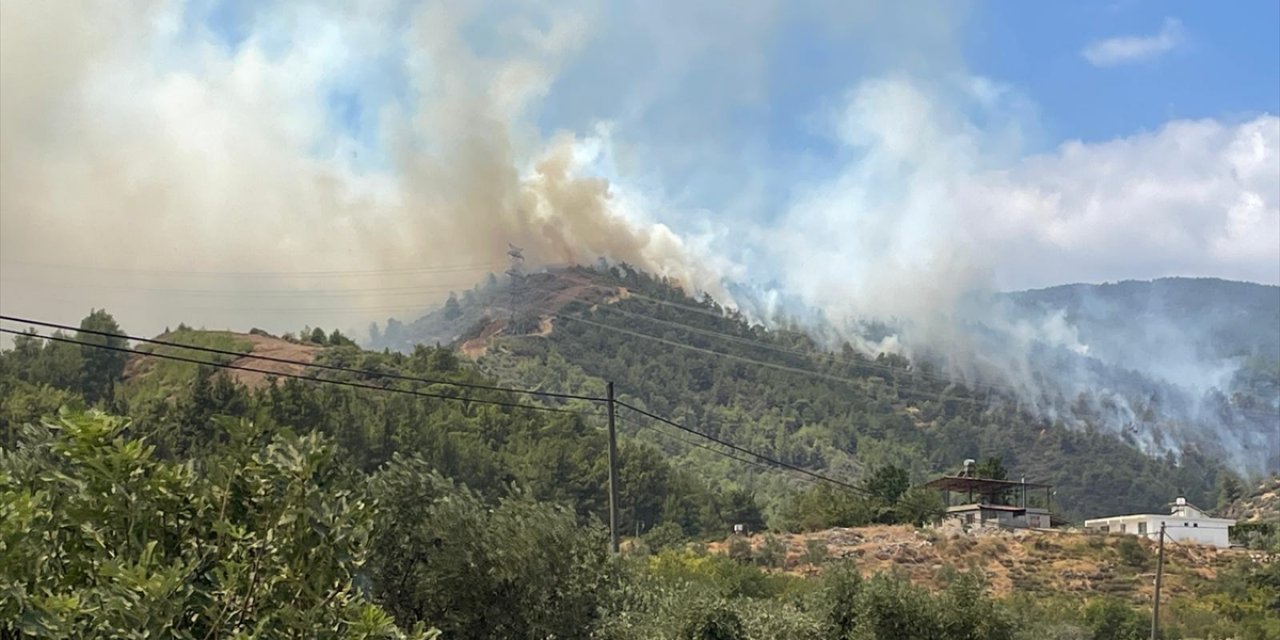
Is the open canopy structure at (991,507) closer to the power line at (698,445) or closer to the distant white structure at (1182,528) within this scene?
the distant white structure at (1182,528)

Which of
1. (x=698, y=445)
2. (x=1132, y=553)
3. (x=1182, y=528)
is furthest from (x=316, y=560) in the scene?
(x=698, y=445)

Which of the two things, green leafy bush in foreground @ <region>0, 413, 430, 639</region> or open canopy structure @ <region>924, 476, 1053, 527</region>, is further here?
open canopy structure @ <region>924, 476, 1053, 527</region>

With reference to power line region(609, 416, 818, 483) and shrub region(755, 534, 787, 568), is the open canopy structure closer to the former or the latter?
shrub region(755, 534, 787, 568)

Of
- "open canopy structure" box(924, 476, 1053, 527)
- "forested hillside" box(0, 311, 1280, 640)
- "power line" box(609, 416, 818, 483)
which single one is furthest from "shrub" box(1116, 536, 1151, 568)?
"power line" box(609, 416, 818, 483)

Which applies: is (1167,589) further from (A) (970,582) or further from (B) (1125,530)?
(A) (970,582)

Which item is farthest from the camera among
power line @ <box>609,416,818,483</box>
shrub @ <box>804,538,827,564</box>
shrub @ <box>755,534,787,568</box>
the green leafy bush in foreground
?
power line @ <box>609,416,818,483</box>

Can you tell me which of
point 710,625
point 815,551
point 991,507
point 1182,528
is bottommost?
point 815,551

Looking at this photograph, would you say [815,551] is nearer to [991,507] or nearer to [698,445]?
[991,507]

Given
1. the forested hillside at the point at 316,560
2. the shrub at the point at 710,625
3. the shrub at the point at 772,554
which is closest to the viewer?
the forested hillside at the point at 316,560

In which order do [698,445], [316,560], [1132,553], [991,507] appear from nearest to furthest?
[316,560] → [1132,553] → [991,507] → [698,445]

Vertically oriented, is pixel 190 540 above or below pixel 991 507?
above

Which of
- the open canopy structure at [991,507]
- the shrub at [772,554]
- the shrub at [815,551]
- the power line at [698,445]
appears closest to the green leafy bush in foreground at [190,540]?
the shrub at [815,551]

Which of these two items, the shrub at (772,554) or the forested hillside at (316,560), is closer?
the forested hillside at (316,560)

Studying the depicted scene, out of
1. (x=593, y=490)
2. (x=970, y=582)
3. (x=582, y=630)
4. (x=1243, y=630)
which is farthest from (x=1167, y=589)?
(x=582, y=630)
